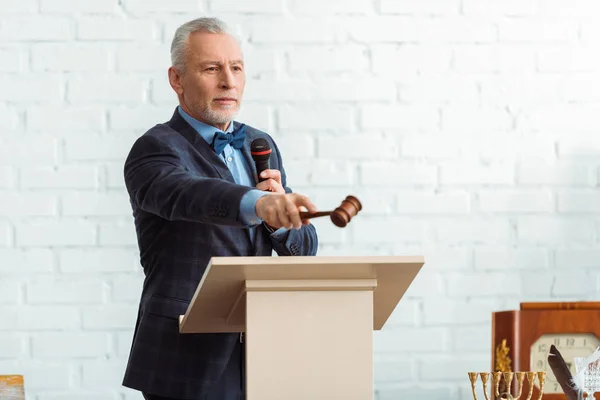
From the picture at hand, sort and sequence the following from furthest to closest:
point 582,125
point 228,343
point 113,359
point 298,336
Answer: point 582,125
point 113,359
point 228,343
point 298,336

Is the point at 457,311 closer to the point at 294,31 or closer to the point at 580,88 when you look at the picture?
the point at 580,88

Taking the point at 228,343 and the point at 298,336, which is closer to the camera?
the point at 298,336

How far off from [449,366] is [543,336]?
0.59 m

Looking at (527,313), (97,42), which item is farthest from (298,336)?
(97,42)

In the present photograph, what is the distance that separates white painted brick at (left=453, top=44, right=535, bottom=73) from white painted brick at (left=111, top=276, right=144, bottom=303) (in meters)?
1.12

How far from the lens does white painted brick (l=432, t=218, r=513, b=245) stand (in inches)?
116

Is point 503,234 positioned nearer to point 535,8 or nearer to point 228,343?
point 535,8

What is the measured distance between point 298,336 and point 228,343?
52 cm

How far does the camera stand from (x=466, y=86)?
2982 mm

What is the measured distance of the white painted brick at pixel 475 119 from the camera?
2973mm

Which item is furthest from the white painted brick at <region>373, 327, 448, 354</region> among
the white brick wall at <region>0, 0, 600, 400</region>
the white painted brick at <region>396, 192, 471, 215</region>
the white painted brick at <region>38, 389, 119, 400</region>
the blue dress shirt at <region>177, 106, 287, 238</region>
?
the blue dress shirt at <region>177, 106, 287, 238</region>

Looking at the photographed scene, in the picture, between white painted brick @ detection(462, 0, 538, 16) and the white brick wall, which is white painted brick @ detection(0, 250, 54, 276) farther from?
white painted brick @ detection(462, 0, 538, 16)

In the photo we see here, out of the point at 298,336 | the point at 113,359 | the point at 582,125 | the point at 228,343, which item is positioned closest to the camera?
the point at 298,336

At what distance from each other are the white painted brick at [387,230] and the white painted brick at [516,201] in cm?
→ 20
